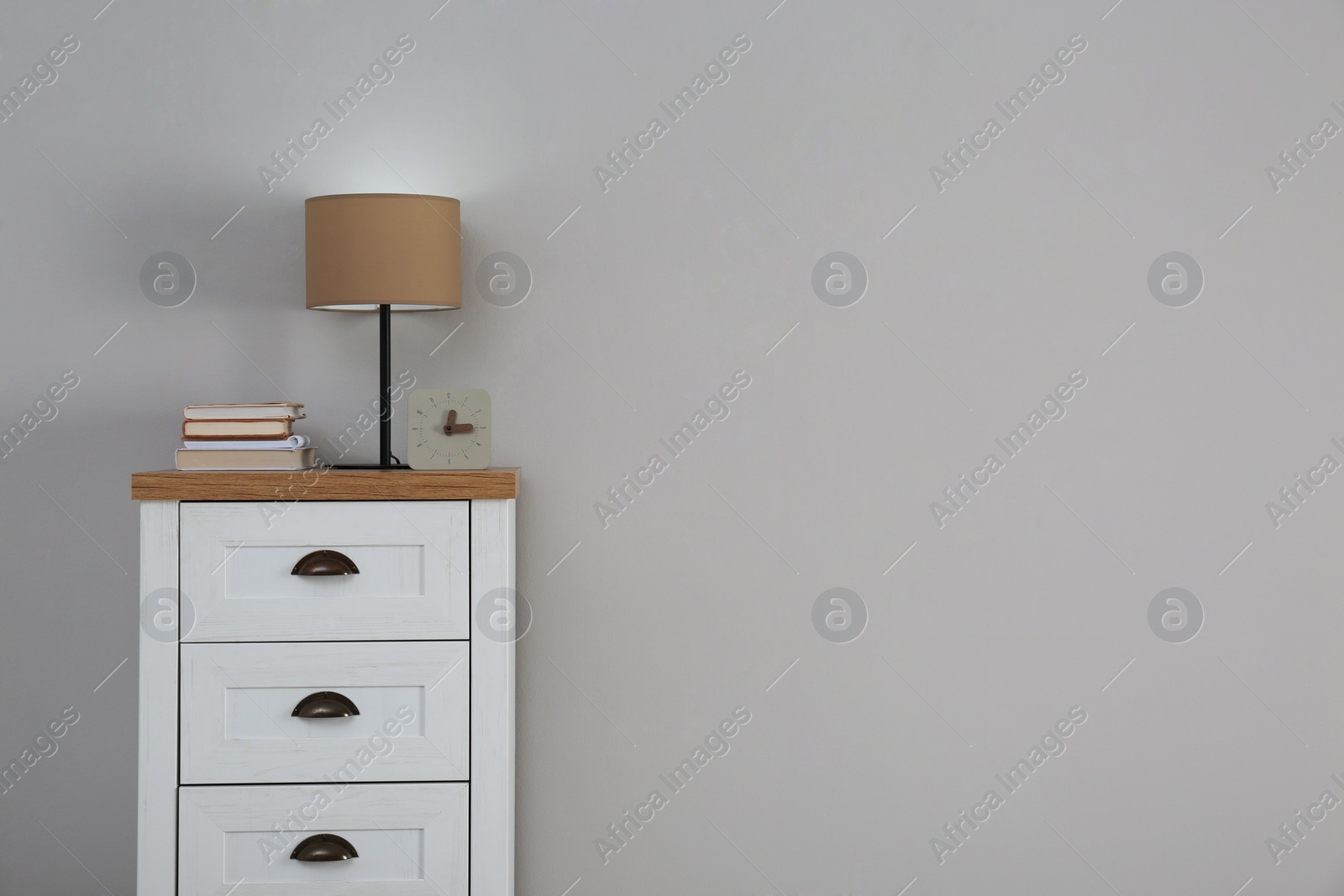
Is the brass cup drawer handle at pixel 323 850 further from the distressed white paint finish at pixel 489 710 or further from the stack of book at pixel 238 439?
the stack of book at pixel 238 439

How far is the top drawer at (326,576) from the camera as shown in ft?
5.50

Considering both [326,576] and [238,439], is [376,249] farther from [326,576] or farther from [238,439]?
[326,576]

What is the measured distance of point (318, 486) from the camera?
1.68 meters

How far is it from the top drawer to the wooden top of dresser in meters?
0.02

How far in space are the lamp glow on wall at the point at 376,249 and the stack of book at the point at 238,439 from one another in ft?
0.84

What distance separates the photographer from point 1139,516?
2203mm

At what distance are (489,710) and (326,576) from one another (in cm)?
39

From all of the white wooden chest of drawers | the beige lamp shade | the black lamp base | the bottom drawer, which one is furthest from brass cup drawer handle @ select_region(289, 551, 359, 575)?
the beige lamp shade

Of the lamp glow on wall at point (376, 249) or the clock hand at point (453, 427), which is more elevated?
the lamp glow on wall at point (376, 249)

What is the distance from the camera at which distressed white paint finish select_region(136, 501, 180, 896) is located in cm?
166

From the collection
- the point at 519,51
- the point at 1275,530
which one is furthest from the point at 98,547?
the point at 1275,530

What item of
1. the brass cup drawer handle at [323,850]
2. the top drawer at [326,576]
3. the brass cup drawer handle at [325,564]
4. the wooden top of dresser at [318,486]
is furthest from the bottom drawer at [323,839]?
the wooden top of dresser at [318,486]

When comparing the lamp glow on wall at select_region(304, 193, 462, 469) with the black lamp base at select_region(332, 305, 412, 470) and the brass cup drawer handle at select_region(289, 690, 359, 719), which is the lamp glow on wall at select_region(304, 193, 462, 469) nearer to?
the black lamp base at select_region(332, 305, 412, 470)

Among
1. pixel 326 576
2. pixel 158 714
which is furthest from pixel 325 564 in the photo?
pixel 158 714
